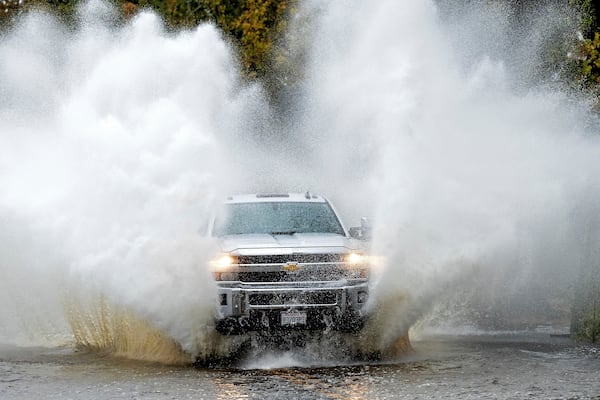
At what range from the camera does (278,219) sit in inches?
572

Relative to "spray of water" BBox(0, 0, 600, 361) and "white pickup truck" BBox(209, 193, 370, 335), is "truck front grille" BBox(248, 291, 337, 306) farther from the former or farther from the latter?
"spray of water" BBox(0, 0, 600, 361)

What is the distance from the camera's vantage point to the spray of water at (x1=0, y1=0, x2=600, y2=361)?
13.7 meters

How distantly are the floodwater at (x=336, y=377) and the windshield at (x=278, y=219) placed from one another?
1684mm

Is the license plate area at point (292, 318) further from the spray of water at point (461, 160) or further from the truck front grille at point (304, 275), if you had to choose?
the spray of water at point (461, 160)

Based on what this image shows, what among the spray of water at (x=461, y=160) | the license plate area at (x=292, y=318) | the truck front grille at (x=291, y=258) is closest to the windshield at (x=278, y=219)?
the spray of water at (x=461, y=160)

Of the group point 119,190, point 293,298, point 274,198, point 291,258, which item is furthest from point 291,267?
point 119,190

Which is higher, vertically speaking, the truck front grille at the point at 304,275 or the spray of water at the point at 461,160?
the spray of water at the point at 461,160

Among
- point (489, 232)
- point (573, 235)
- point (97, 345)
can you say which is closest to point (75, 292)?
point (97, 345)

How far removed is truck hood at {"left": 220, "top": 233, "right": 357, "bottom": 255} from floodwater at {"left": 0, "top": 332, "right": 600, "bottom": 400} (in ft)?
3.56

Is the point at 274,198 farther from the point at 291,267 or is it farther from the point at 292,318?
the point at 292,318

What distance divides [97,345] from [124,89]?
3.03m

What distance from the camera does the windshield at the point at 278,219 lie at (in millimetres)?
14258

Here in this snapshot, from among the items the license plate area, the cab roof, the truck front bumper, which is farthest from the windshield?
the license plate area

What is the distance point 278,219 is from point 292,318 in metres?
2.06
